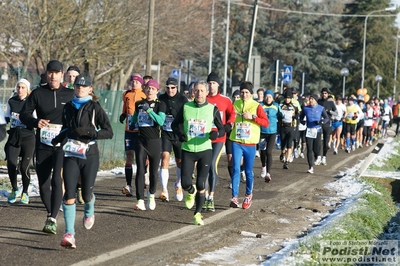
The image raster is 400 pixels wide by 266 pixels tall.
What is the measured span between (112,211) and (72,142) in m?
3.33

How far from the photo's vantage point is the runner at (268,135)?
59.8 feet

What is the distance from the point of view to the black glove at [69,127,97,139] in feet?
30.6

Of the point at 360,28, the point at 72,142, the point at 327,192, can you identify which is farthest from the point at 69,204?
the point at 360,28

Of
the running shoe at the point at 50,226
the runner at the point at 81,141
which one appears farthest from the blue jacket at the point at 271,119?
the runner at the point at 81,141

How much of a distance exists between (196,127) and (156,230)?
4.95 feet

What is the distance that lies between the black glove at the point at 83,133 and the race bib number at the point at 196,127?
2.37 metres

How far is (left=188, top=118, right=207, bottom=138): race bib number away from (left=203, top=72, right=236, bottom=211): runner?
111 centimetres

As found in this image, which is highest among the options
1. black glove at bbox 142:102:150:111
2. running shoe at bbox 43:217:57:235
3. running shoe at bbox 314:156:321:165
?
black glove at bbox 142:102:150:111

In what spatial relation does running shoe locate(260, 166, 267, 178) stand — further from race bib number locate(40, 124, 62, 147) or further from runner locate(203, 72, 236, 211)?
race bib number locate(40, 124, 62, 147)

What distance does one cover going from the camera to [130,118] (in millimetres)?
13930

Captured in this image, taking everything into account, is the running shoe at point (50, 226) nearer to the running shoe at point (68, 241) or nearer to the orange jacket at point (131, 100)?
the running shoe at point (68, 241)

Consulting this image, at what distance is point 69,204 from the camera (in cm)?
931

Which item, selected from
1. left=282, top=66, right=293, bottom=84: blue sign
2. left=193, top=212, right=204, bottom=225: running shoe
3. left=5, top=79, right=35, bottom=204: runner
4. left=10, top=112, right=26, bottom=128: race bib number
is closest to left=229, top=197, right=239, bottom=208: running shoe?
left=193, top=212, right=204, bottom=225: running shoe

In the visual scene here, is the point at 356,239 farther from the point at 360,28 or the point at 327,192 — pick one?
the point at 360,28
